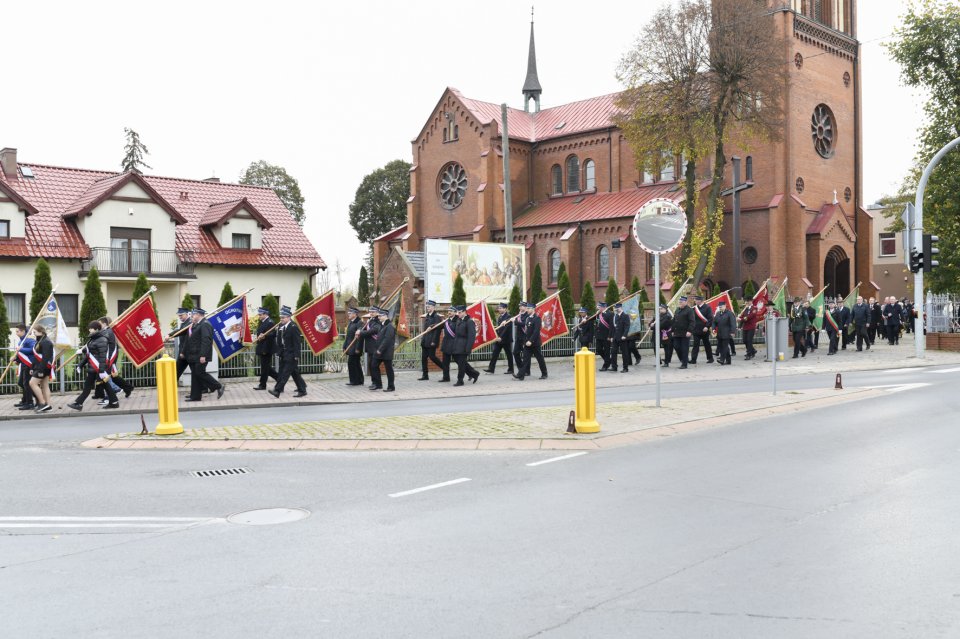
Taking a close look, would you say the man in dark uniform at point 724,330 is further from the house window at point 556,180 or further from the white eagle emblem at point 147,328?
the house window at point 556,180

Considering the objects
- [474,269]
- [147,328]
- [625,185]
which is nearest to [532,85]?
[625,185]

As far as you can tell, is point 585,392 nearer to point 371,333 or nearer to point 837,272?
point 371,333

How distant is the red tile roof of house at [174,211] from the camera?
35.5 m

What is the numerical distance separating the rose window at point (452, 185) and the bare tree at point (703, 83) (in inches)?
807

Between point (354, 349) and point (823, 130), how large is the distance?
3658 centimetres

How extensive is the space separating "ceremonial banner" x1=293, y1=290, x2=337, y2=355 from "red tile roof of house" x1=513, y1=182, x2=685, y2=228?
28.5 metres

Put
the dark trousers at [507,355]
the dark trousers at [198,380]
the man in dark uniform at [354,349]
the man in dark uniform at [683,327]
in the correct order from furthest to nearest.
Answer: the man in dark uniform at [683,327] < the dark trousers at [507,355] < the man in dark uniform at [354,349] < the dark trousers at [198,380]

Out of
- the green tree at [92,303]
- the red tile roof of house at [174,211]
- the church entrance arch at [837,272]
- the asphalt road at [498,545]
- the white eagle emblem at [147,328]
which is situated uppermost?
the red tile roof of house at [174,211]

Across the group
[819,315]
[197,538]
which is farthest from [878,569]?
[819,315]

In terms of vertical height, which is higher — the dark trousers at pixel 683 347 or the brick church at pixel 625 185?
the brick church at pixel 625 185

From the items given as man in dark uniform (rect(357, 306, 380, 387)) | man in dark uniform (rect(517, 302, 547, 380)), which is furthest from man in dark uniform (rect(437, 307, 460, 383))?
man in dark uniform (rect(357, 306, 380, 387))

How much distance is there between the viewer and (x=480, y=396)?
719 inches

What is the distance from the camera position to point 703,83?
35.9 m

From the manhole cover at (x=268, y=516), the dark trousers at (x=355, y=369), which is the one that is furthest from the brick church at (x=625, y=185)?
the manhole cover at (x=268, y=516)
